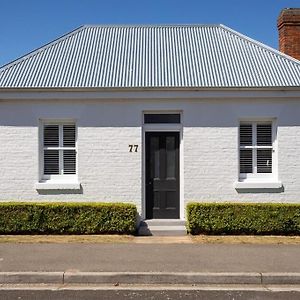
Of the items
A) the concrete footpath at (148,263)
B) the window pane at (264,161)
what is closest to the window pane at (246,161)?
the window pane at (264,161)

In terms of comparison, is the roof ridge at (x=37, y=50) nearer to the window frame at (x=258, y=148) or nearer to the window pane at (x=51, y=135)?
the window pane at (x=51, y=135)

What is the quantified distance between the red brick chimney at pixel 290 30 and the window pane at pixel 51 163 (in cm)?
779

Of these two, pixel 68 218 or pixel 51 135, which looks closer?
pixel 68 218

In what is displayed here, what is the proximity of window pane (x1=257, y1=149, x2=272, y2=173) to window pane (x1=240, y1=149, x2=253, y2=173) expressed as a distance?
0.21 m

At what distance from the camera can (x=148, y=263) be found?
8484mm

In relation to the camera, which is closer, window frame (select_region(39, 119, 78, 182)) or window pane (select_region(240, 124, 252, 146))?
window frame (select_region(39, 119, 78, 182))

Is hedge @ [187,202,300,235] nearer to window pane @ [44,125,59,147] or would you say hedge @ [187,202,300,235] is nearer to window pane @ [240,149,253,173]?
window pane @ [240,149,253,173]

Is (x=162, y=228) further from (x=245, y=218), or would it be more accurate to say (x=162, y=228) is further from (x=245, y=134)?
(x=245, y=134)

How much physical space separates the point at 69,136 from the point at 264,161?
16.8ft

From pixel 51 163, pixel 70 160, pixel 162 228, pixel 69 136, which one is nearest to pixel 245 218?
pixel 162 228

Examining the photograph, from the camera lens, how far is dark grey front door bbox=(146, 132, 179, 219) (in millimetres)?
12414

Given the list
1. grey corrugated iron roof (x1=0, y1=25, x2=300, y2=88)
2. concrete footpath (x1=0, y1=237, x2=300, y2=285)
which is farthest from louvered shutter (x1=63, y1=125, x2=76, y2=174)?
concrete footpath (x1=0, y1=237, x2=300, y2=285)

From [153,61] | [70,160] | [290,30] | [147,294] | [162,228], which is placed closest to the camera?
[147,294]

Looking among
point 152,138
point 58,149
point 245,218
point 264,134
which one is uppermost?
point 264,134
